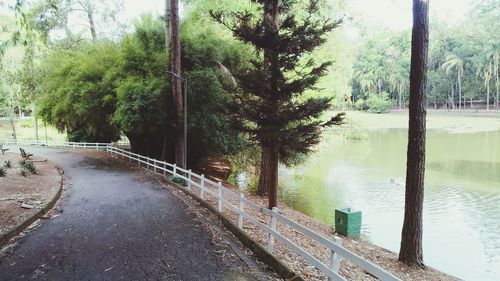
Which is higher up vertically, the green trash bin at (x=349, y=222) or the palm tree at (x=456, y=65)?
the palm tree at (x=456, y=65)

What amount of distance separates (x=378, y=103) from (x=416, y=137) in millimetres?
84286

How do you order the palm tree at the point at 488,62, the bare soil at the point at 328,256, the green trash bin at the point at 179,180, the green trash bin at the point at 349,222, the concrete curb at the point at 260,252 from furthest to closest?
the palm tree at the point at 488,62
the green trash bin at the point at 179,180
the green trash bin at the point at 349,222
the bare soil at the point at 328,256
the concrete curb at the point at 260,252

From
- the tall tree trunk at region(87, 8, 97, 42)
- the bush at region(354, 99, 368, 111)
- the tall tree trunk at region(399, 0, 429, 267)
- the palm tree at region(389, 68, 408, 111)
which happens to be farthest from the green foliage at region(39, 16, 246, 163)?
the palm tree at region(389, 68, 408, 111)

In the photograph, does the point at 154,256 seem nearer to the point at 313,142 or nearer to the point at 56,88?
the point at 313,142

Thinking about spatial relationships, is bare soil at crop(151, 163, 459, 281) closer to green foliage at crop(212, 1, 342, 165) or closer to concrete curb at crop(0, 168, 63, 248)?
green foliage at crop(212, 1, 342, 165)

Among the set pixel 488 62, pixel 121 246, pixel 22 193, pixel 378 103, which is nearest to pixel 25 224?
pixel 121 246

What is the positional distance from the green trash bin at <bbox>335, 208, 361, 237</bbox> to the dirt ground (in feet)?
26.5

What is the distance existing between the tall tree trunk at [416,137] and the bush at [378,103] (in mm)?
83949

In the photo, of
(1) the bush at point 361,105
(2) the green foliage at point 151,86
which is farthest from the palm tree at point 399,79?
(2) the green foliage at point 151,86

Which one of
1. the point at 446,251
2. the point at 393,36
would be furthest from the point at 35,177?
the point at 393,36

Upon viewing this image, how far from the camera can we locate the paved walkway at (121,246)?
19.0ft

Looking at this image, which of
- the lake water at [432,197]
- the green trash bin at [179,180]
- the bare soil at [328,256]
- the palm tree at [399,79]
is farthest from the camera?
the palm tree at [399,79]

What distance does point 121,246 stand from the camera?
7.06 metres

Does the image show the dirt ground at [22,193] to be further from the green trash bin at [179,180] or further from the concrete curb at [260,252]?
the concrete curb at [260,252]
